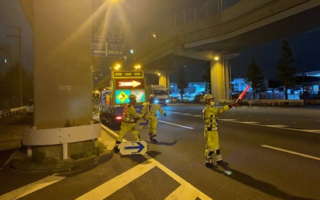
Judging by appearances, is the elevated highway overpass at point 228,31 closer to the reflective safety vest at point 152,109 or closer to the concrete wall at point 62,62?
the reflective safety vest at point 152,109

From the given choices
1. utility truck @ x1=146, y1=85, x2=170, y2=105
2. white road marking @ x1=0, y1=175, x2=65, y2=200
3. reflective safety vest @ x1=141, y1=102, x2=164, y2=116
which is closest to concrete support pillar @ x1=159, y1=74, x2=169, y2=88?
utility truck @ x1=146, y1=85, x2=170, y2=105

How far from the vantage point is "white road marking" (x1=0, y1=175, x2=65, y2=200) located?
6.02 meters

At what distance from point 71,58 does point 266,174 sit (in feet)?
21.5

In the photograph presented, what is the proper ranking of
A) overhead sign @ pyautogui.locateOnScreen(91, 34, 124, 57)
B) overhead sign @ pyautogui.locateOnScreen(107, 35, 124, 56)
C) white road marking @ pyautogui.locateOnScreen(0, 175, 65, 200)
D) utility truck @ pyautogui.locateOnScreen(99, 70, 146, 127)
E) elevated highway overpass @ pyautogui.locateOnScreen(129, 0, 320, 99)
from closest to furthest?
1. white road marking @ pyautogui.locateOnScreen(0, 175, 65, 200)
2. utility truck @ pyautogui.locateOnScreen(99, 70, 146, 127)
3. overhead sign @ pyautogui.locateOnScreen(91, 34, 124, 57)
4. overhead sign @ pyautogui.locateOnScreen(107, 35, 124, 56)
5. elevated highway overpass @ pyautogui.locateOnScreen(129, 0, 320, 99)

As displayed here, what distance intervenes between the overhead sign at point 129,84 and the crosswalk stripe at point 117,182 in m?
10.7

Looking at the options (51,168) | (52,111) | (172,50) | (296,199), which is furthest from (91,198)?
(172,50)

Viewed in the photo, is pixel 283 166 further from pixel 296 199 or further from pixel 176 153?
pixel 176 153

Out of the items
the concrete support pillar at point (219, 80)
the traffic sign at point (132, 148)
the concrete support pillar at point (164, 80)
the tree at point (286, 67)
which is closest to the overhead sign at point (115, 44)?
the traffic sign at point (132, 148)

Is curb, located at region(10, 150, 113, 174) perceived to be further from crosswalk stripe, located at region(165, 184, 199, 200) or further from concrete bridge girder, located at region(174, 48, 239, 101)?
concrete bridge girder, located at region(174, 48, 239, 101)

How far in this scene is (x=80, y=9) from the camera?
385 inches

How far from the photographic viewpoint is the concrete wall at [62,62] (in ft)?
30.3

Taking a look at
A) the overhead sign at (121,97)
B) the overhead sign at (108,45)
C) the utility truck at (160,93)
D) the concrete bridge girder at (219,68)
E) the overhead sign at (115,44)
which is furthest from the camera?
the utility truck at (160,93)

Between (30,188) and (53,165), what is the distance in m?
1.58

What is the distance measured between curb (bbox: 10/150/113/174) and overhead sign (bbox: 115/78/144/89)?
10.0 m
